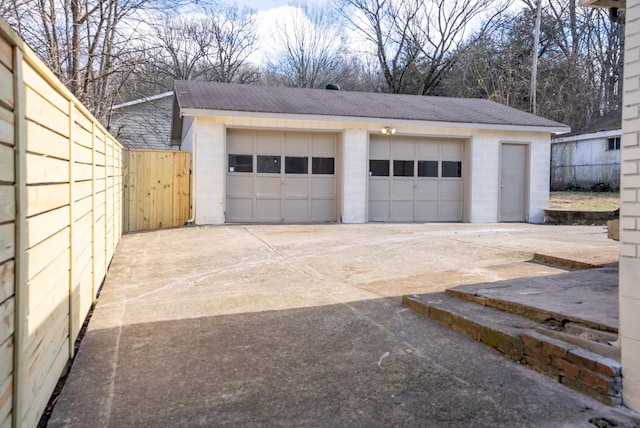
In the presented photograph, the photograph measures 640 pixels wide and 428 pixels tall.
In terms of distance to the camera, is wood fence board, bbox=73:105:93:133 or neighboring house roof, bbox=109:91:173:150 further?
neighboring house roof, bbox=109:91:173:150

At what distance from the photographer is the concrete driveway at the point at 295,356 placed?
8.05 ft

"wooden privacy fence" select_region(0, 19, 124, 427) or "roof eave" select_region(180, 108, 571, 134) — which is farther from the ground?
"roof eave" select_region(180, 108, 571, 134)

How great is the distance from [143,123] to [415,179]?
13.0m

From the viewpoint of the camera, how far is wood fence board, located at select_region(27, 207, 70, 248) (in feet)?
Result: 6.72

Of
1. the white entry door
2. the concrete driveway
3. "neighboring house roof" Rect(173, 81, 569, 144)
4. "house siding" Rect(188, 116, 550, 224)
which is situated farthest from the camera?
the white entry door

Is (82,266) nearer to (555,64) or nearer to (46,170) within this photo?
(46,170)

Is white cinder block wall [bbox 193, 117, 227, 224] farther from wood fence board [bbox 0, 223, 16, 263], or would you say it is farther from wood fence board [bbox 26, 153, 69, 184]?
wood fence board [bbox 0, 223, 16, 263]

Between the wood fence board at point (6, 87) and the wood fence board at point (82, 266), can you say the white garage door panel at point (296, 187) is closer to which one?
the wood fence board at point (82, 266)

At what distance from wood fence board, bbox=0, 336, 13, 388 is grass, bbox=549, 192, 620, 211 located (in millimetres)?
14493

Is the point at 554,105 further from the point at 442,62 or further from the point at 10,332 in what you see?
the point at 10,332

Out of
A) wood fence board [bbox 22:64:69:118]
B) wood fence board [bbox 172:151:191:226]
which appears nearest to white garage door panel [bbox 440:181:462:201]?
wood fence board [bbox 172:151:191:226]

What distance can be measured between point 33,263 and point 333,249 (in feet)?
19.6

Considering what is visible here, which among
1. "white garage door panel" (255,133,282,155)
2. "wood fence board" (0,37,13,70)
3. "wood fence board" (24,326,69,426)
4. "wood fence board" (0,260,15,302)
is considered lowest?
"wood fence board" (24,326,69,426)

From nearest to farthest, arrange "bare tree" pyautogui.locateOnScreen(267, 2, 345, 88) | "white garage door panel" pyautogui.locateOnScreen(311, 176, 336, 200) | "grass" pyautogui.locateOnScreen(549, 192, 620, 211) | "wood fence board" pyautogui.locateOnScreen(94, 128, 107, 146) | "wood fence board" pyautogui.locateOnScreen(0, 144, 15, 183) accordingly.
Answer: "wood fence board" pyautogui.locateOnScreen(0, 144, 15, 183), "wood fence board" pyautogui.locateOnScreen(94, 128, 107, 146), "white garage door panel" pyautogui.locateOnScreen(311, 176, 336, 200), "grass" pyautogui.locateOnScreen(549, 192, 620, 211), "bare tree" pyautogui.locateOnScreen(267, 2, 345, 88)
